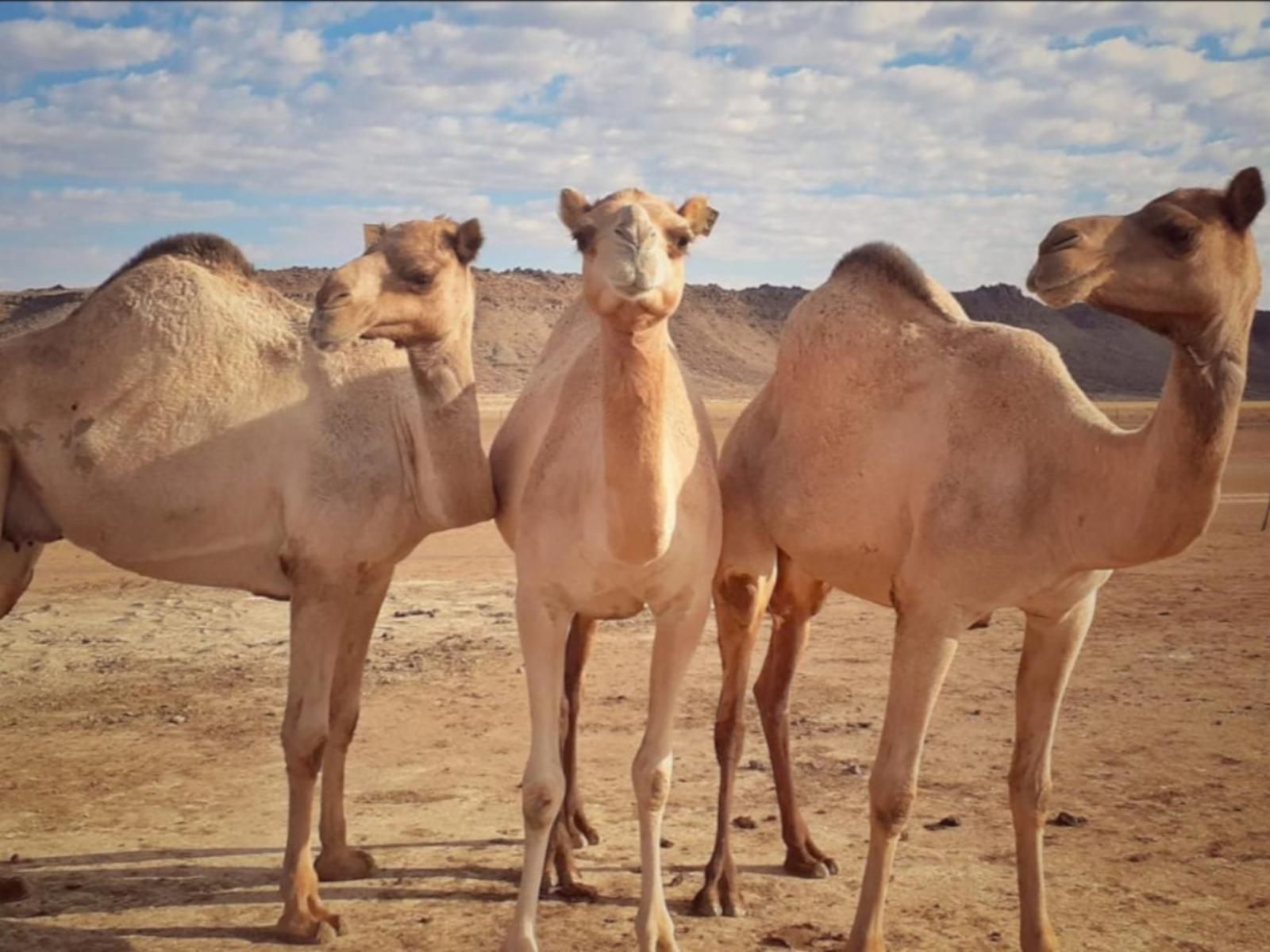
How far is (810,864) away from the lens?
688 centimetres

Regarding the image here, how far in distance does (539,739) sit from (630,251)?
→ 86.5 inches

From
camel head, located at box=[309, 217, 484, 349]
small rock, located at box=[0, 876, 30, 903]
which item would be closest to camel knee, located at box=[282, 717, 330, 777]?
small rock, located at box=[0, 876, 30, 903]

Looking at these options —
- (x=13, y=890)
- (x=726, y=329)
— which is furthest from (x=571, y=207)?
(x=726, y=329)

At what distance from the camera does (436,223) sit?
Answer: 6395mm

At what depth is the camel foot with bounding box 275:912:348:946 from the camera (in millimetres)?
5977

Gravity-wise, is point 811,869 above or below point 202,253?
below

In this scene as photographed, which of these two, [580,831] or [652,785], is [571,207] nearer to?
[652,785]

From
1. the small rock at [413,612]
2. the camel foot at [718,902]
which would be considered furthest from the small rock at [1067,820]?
the small rock at [413,612]

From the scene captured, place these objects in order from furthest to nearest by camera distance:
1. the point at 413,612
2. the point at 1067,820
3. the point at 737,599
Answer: the point at 413,612 < the point at 1067,820 < the point at 737,599

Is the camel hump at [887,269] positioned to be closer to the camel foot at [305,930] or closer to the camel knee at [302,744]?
the camel knee at [302,744]

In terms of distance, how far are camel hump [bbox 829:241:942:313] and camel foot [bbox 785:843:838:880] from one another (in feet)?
9.15

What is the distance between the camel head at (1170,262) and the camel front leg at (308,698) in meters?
3.46

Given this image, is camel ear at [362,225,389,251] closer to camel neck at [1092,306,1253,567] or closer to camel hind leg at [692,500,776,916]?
camel hind leg at [692,500,776,916]

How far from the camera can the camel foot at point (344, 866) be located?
6.81 m
